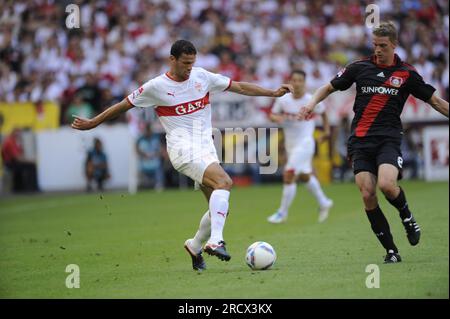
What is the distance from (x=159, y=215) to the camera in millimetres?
18281

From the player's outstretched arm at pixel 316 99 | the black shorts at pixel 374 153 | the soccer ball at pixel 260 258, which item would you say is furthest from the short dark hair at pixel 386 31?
the soccer ball at pixel 260 258

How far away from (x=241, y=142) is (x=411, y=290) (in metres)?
17.3

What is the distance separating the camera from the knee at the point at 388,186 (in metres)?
9.59

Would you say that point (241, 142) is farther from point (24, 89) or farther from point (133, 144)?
point (24, 89)

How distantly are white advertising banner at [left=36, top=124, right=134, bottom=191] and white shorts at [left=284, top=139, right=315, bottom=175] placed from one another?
10742 millimetres

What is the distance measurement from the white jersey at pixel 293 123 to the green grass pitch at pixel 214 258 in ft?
4.96

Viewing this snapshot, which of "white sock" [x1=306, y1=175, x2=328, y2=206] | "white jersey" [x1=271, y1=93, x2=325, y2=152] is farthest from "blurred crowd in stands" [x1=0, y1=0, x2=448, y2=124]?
"white sock" [x1=306, y1=175, x2=328, y2=206]

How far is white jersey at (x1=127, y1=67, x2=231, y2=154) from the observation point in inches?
396

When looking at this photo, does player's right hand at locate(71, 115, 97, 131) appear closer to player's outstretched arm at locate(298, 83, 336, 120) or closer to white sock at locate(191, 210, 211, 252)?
white sock at locate(191, 210, 211, 252)

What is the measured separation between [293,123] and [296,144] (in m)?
0.41

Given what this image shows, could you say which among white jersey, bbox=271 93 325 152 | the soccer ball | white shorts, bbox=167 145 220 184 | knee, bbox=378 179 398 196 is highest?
white jersey, bbox=271 93 325 152

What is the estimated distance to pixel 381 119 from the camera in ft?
32.8

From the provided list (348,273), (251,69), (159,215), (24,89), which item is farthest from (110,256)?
(24,89)

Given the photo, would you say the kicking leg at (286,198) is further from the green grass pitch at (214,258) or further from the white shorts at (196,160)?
the white shorts at (196,160)
